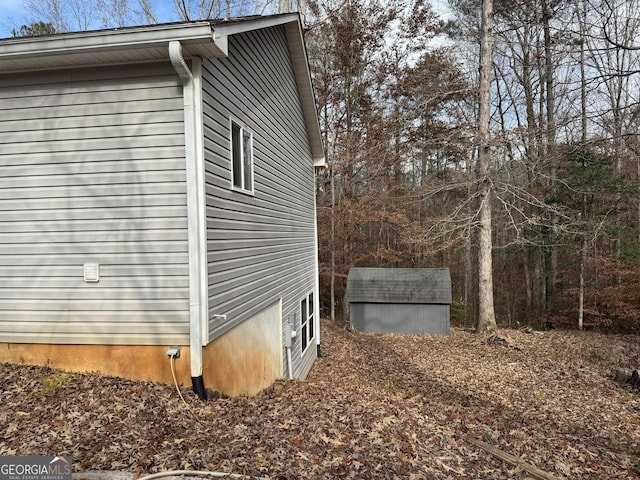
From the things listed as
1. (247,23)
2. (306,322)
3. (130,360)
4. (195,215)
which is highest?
(247,23)

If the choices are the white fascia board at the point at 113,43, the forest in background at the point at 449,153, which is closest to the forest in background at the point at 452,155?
the forest in background at the point at 449,153

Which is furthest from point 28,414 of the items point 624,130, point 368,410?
point 624,130

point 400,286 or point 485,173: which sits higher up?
point 485,173

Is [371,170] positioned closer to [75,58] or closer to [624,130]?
[624,130]

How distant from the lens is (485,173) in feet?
43.5

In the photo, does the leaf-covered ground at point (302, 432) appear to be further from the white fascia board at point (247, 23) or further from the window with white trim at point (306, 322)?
the white fascia board at point (247, 23)

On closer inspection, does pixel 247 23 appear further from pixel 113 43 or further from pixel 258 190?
pixel 258 190

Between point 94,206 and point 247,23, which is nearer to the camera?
point 94,206

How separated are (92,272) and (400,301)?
13.1 metres

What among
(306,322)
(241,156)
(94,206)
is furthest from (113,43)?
(306,322)

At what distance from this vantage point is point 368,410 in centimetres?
498

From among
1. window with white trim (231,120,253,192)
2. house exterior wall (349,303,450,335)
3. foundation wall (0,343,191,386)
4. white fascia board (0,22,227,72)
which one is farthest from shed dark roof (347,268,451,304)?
white fascia board (0,22,227,72)

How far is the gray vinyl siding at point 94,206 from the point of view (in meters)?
4.45

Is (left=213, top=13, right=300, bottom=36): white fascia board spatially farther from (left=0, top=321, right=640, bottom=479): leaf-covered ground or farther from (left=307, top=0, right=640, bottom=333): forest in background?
(left=307, top=0, right=640, bottom=333): forest in background
